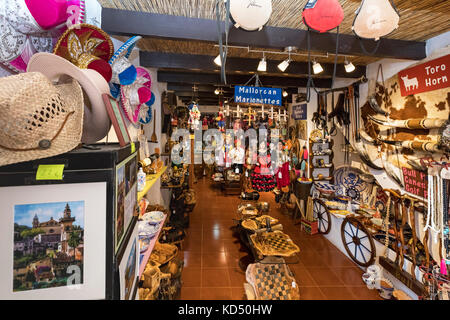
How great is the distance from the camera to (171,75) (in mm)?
3857

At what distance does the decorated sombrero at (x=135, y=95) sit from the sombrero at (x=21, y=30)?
1.64 ft

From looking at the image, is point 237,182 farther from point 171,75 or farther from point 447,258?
point 447,258

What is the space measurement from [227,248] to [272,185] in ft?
9.29

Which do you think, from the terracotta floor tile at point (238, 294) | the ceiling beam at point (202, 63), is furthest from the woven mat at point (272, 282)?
the ceiling beam at point (202, 63)

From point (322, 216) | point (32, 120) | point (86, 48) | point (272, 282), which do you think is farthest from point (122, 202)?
point (322, 216)

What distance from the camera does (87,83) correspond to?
0.82 meters

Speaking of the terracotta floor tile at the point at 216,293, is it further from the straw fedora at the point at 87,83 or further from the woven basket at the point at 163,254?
the straw fedora at the point at 87,83

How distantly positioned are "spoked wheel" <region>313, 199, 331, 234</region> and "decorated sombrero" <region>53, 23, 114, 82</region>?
440 cm

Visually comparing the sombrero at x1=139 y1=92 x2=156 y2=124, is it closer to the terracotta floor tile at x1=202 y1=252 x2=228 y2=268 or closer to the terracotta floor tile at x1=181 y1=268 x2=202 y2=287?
the terracotta floor tile at x1=181 y1=268 x2=202 y2=287

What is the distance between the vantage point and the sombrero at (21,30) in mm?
882

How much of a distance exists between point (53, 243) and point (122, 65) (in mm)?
1001

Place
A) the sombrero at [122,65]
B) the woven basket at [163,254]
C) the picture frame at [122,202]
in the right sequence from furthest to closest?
the woven basket at [163,254]
the sombrero at [122,65]
the picture frame at [122,202]

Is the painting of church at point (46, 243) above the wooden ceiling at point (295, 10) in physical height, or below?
below
